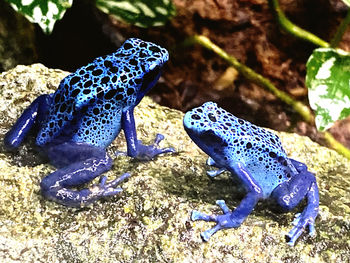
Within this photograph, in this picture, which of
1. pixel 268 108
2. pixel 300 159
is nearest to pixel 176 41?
pixel 268 108

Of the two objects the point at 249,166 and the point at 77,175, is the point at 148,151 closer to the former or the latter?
the point at 77,175

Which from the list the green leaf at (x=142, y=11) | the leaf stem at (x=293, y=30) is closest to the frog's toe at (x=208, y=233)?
→ the green leaf at (x=142, y=11)

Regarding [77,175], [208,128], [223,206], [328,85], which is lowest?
[77,175]

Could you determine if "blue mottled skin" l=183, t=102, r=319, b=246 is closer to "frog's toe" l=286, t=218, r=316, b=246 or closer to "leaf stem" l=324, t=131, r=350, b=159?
"frog's toe" l=286, t=218, r=316, b=246

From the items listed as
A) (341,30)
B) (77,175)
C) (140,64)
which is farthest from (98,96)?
(341,30)

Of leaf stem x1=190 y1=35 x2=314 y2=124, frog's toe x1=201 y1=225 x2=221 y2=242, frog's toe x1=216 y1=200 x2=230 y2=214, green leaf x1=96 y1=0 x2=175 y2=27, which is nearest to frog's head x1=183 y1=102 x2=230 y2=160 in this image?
frog's toe x1=216 y1=200 x2=230 y2=214

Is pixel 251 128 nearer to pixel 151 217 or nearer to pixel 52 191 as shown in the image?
pixel 151 217
